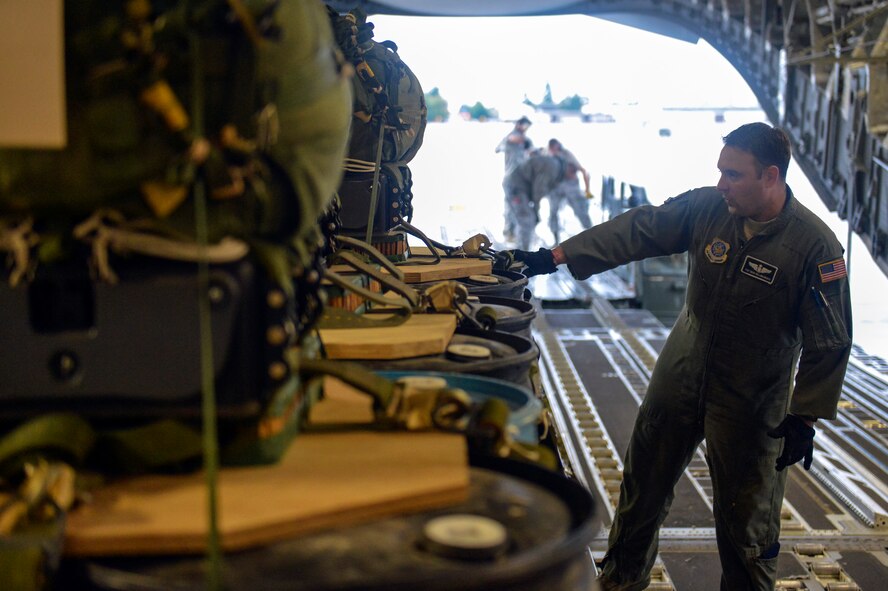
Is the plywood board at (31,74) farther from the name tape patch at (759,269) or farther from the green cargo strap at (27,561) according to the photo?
the name tape patch at (759,269)

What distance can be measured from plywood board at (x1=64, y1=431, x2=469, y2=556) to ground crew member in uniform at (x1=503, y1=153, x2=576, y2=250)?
11.7 m

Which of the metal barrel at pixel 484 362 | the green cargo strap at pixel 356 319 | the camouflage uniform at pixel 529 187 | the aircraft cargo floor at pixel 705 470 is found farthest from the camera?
the camouflage uniform at pixel 529 187

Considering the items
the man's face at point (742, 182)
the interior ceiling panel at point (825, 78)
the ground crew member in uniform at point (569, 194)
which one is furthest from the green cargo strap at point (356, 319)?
the ground crew member in uniform at point (569, 194)

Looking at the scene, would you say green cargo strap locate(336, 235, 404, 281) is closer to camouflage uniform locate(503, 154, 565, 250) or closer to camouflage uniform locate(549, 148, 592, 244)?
camouflage uniform locate(503, 154, 565, 250)

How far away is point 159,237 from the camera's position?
3.43ft

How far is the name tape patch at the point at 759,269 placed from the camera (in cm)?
291

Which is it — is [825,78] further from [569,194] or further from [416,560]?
[416,560]

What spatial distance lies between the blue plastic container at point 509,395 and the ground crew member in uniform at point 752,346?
1.65 metres

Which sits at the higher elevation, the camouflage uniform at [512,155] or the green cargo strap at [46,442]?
the camouflage uniform at [512,155]

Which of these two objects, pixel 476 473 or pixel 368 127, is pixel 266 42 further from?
pixel 368 127

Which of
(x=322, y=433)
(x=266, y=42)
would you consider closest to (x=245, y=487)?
(x=322, y=433)

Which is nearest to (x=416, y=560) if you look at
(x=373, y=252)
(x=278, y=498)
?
(x=278, y=498)

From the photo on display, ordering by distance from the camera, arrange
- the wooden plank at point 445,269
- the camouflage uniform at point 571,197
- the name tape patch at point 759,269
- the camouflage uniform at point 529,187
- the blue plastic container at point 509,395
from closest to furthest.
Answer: the blue plastic container at point 509,395 → the wooden plank at point 445,269 → the name tape patch at point 759,269 → the camouflage uniform at point 529,187 → the camouflage uniform at point 571,197

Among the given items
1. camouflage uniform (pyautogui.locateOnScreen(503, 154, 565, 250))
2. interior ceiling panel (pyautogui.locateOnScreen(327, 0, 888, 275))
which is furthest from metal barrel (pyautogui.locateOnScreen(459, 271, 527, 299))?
camouflage uniform (pyautogui.locateOnScreen(503, 154, 565, 250))
